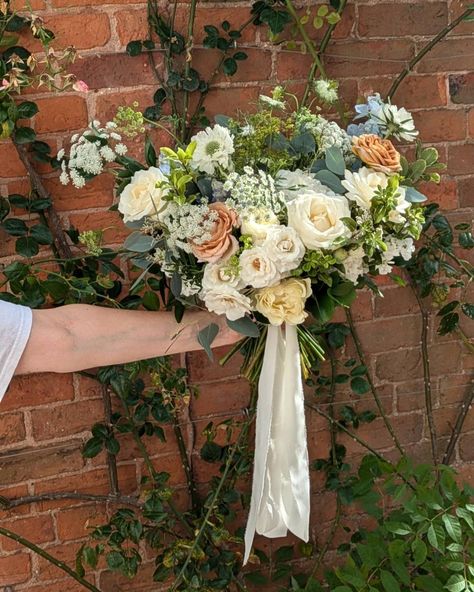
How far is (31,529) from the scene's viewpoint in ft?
6.40

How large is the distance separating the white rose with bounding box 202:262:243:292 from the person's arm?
0.19 metres

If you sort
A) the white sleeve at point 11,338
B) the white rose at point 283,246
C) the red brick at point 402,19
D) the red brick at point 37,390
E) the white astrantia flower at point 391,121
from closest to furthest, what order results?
the white rose at point 283,246 < the white sleeve at point 11,338 < the white astrantia flower at point 391,121 < the red brick at point 37,390 < the red brick at point 402,19

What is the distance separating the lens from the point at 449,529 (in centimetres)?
173

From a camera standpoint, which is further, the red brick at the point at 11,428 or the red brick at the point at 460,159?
the red brick at the point at 460,159

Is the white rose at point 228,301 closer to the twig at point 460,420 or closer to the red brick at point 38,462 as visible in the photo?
the red brick at point 38,462

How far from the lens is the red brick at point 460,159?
7.00 feet

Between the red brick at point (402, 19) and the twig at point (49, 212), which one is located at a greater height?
the red brick at point (402, 19)

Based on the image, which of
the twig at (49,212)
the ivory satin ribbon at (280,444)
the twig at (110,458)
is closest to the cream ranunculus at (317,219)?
the ivory satin ribbon at (280,444)

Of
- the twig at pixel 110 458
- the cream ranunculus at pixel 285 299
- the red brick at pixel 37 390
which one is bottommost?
the twig at pixel 110 458

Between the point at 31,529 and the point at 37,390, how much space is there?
0.35 metres

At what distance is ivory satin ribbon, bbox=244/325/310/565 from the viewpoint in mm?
1490

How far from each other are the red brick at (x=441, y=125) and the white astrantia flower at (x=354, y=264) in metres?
0.82

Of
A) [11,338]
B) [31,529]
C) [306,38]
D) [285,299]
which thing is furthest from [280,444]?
[306,38]

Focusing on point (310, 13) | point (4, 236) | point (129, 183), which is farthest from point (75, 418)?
point (310, 13)
